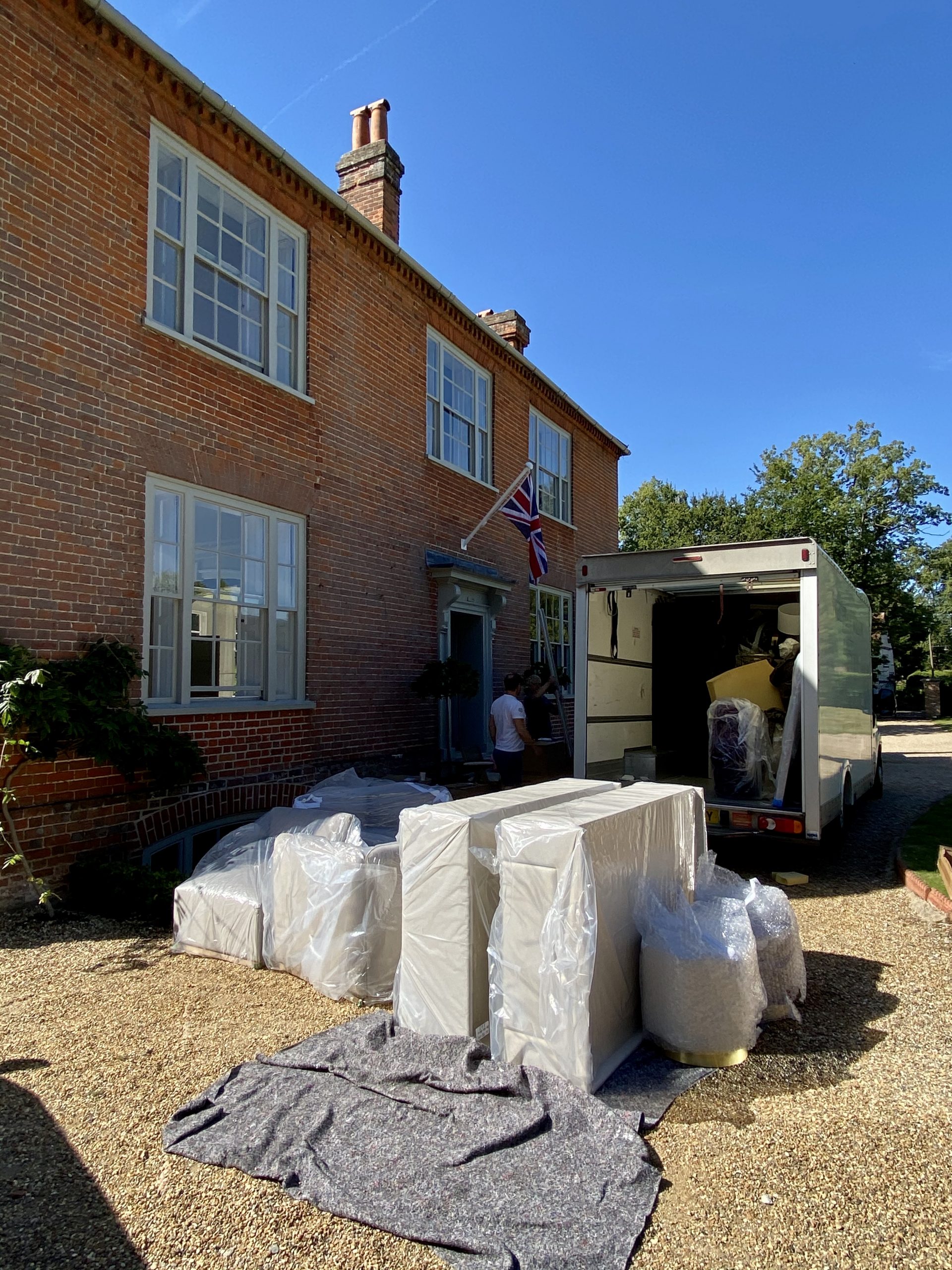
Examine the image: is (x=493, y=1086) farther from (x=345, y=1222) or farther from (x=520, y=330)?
(x=520, y=330)

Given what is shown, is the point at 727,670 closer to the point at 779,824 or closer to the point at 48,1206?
the point at 779,824

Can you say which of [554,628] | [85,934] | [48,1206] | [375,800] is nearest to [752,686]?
[375,800]

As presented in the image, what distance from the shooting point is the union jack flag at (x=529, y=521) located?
12320 mm

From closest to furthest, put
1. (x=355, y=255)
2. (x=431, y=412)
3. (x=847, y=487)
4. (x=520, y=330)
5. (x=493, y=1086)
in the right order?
(x=493, y=1086) → (x=355, y=255) → (x=431, y=412) → (x=520, y=330) → (x=847, y=487)

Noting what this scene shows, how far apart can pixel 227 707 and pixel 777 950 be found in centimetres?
539

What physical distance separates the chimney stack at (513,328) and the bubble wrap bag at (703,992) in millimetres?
13334

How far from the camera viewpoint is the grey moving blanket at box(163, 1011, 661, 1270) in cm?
266

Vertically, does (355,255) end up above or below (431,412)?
above

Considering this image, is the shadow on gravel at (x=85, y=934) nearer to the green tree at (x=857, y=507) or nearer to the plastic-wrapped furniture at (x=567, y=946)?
the plastic-wrapped furniture at (x=567, y=946)

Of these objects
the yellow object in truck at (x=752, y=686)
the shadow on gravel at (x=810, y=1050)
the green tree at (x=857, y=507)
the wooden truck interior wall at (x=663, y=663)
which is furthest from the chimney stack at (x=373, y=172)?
the green tree at (x=857, y=507)

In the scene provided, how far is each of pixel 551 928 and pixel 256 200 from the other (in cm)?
812

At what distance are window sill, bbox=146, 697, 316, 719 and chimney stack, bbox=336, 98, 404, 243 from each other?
6433mm

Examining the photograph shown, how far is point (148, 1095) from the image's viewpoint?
11.8 feet

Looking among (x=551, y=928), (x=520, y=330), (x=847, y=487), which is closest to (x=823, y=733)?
(x=551, y=928)
